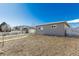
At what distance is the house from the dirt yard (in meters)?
0.20

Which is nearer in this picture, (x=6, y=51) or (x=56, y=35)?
(x=6, y=51)

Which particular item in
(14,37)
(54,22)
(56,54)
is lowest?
(56,54)

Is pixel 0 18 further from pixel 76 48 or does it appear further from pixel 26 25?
pixel 76 48

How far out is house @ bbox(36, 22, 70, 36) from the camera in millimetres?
5625

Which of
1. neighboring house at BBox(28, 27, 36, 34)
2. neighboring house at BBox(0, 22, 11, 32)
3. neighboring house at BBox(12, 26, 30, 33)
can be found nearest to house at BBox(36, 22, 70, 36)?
neighboring house at BBox(28, 27, 36, 34)

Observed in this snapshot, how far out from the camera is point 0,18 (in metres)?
5.35

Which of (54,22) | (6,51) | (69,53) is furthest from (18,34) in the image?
(69,53)

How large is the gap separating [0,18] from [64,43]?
1.84 m

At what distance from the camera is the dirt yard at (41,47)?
530 cm

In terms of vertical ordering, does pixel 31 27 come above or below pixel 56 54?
above

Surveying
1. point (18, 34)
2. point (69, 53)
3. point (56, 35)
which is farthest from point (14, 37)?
point (69, 53)

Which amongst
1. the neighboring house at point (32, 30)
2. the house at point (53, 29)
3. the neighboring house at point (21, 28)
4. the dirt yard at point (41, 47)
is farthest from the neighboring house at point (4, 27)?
the house at point (53, 29)

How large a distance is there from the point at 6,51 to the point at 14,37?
0.44 m

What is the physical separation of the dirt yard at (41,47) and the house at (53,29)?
0.65ft
